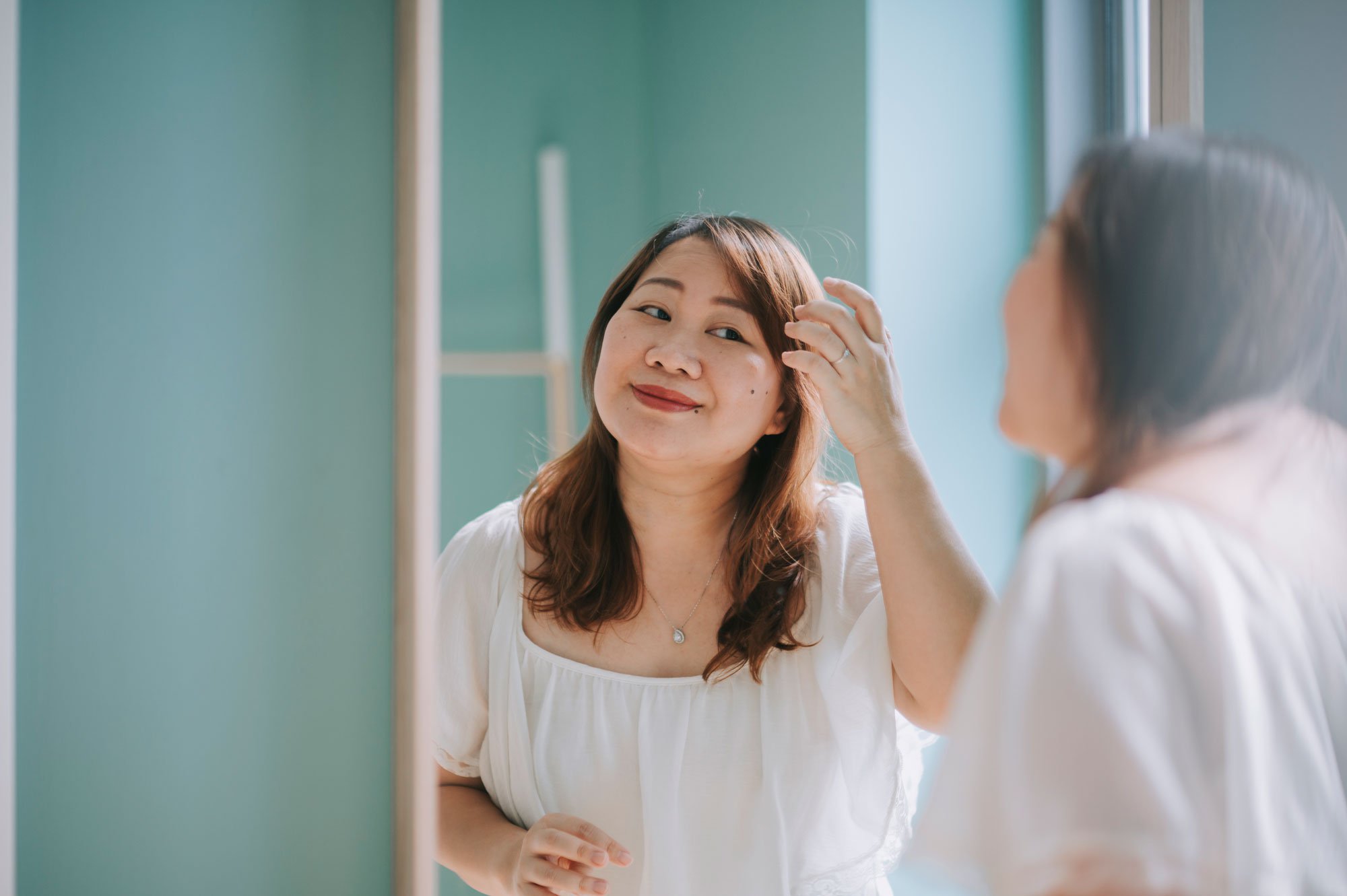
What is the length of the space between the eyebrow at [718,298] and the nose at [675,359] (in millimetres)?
68

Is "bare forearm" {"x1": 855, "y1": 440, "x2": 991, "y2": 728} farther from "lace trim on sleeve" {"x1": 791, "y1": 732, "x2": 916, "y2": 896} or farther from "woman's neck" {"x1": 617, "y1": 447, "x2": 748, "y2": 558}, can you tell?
"woman's neck" {"x1": 617, "y1": 447, "x2": 748, "y2": 558}

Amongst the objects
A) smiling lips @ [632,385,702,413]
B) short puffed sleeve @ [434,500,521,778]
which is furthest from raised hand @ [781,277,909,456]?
short puffed sleeve @ [434,500,521,778]

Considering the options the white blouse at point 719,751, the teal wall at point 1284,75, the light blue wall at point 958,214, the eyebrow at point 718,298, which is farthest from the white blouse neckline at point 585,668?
the teal wall at point 1284,75

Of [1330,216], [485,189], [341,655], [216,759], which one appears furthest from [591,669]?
[1330,216]

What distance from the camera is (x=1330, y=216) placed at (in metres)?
0.62

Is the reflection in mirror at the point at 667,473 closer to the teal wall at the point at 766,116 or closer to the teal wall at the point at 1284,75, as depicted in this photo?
the teal wall at the point at 766,116

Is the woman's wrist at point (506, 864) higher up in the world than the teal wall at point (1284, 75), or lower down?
lower down

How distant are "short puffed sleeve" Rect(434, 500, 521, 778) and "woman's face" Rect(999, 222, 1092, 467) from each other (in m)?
0.57

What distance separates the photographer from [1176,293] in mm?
573

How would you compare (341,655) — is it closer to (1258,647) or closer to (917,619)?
(917,619)

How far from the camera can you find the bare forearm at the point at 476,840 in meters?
0.91

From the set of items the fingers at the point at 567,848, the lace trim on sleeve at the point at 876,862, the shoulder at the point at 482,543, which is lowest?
the lace trim on sleeve at the point at 876,862

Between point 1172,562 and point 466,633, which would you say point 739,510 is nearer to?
point 466,633

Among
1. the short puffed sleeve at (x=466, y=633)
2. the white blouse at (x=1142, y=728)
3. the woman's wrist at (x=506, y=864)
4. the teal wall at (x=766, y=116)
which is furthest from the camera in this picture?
the teal wall at (x=766, y=116)
